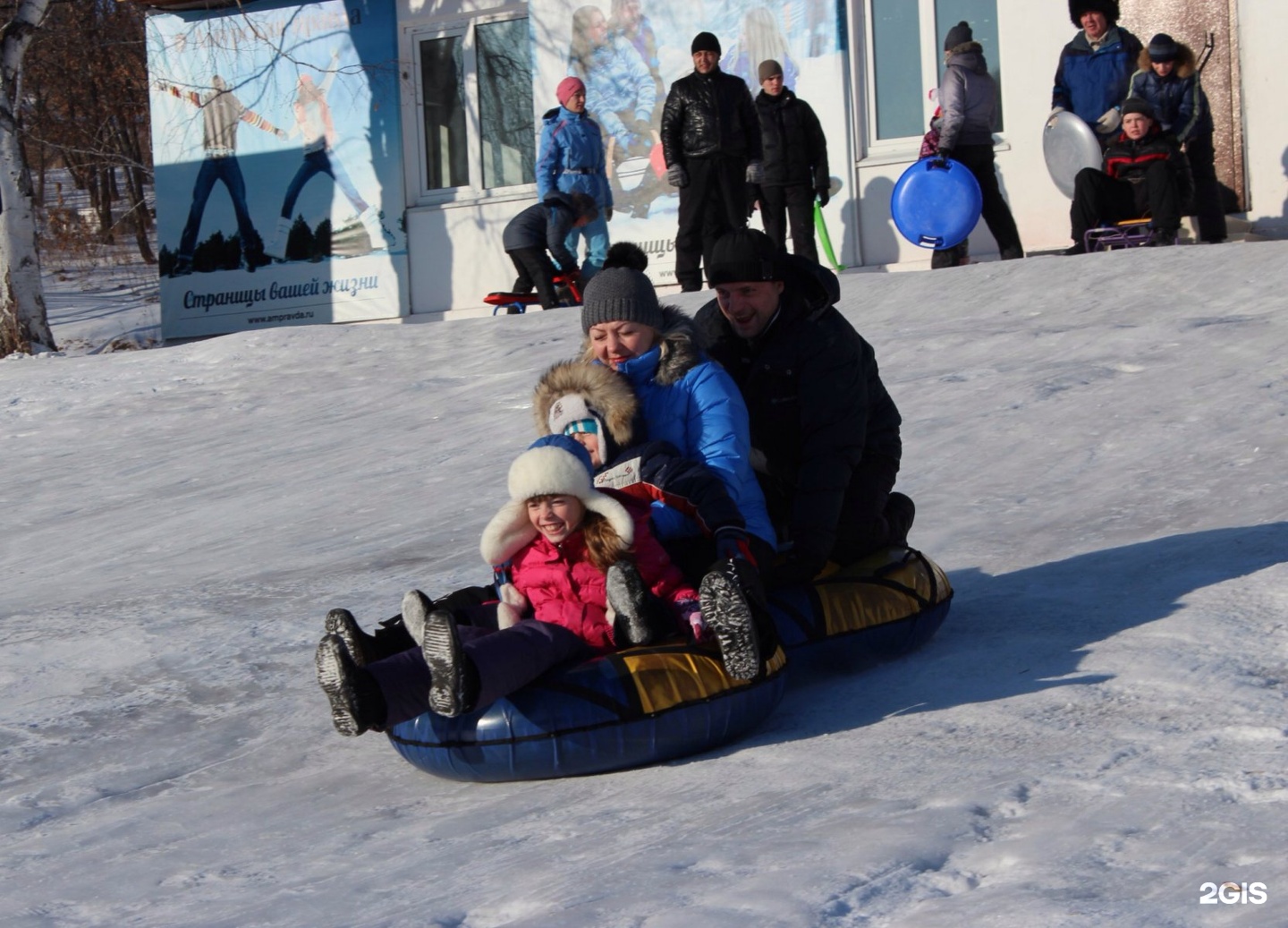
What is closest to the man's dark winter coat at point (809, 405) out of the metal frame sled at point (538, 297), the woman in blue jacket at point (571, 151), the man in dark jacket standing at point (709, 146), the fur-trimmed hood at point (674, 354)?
the fur-trimmed hood at point (674, 354)

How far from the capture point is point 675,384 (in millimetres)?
4141

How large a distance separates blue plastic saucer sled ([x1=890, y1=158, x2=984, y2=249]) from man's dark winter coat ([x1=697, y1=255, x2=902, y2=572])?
614 centimetres

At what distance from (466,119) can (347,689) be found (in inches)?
442

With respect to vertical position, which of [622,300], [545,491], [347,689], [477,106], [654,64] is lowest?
[347,689]

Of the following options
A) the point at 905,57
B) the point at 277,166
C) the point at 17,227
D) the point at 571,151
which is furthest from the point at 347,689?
the point at 277,166

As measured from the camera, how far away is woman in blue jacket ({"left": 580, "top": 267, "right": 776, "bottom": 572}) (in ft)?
13.4

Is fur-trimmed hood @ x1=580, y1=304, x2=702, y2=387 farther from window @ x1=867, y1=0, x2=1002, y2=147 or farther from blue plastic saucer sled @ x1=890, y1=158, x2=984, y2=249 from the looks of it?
window @ x1=867, y1=0, x2=1002, y2=147

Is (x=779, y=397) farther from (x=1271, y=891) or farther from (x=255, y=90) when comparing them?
(x=255, y=90)

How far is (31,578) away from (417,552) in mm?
1565

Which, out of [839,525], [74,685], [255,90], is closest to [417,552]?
[74,685]

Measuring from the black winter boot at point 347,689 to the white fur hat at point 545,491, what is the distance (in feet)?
1.46

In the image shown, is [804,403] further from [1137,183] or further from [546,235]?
[546,235]

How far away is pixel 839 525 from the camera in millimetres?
4527

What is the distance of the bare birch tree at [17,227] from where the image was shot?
12484 millimetres
